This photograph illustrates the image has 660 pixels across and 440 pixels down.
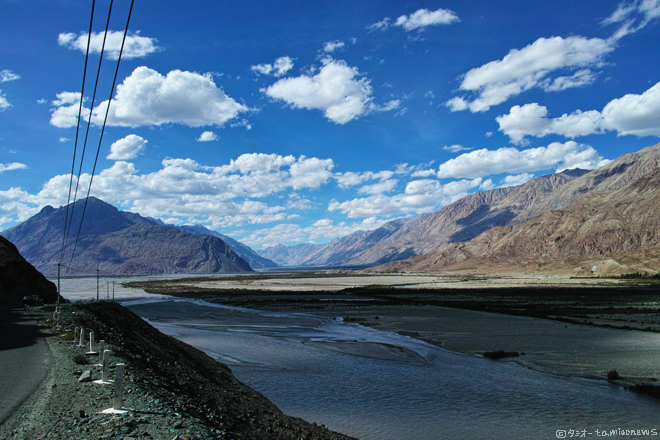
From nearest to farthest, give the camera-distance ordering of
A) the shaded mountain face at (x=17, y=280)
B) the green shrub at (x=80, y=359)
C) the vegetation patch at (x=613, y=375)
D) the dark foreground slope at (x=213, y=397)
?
the dark foreground slope at (x=213, y=397), the green shrub at (x=80, y=359), the vegetation patch at (x=613, y=375), the shaded mountain face at (x=17, y=280)

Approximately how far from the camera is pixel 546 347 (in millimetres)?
24438

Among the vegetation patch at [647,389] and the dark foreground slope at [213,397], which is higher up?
the dark foreground slope at [213,397]

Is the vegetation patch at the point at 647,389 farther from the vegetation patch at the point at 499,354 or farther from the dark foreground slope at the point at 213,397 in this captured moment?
the dark foreground slope at the point at 213,397

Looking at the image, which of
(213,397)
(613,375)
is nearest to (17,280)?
(213,397)

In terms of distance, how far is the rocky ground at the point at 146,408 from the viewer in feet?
24.6

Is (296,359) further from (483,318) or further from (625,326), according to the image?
(625,326)

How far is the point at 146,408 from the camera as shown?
8.63 m

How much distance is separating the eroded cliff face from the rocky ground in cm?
3778

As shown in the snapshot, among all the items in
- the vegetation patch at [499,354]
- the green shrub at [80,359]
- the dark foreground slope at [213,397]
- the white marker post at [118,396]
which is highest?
the white marker post at [118,396]

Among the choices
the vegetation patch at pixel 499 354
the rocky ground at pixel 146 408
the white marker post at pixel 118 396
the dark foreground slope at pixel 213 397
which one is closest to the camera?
the rocky ground at pixel 146 408

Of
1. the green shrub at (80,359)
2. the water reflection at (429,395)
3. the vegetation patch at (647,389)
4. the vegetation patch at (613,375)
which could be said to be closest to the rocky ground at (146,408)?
the green shrub at (80,359)

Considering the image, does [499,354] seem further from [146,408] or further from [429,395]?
[146,408]

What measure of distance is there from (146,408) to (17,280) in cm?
4967

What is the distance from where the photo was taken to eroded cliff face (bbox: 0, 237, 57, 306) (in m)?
44.3
